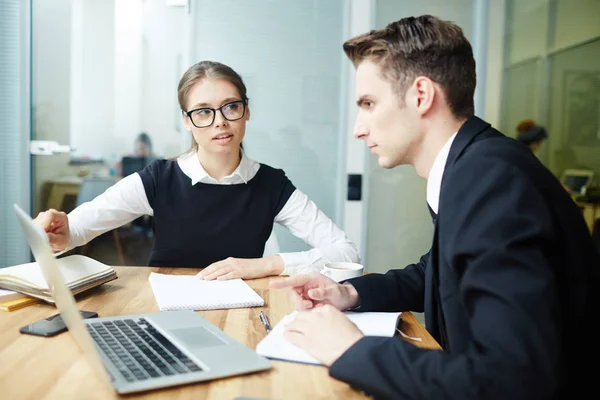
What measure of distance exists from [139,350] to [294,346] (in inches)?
10.1

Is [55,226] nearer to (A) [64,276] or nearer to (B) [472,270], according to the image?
(A) [64,276]

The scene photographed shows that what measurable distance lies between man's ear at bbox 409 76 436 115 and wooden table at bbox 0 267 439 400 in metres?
0.44

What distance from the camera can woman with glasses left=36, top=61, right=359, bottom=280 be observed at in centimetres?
195

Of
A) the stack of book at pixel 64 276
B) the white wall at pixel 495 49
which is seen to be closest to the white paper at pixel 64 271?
the stack of book at pixel 64 276

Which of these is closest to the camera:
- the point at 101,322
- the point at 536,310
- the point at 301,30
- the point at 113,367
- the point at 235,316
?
the point at 536,310

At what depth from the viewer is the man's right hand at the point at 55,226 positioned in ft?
5.15

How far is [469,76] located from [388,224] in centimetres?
213

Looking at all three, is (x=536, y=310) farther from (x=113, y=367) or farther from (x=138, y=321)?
(x=138, y=321)

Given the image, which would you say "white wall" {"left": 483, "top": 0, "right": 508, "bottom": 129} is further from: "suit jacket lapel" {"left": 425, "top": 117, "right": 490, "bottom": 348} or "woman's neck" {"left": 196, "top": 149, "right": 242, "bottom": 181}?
"suit jacket lapel" {"left": 425, "top": 117, "right": 490, "bottom": 348}

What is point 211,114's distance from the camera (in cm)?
195

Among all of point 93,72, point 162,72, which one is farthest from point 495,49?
point 93,72

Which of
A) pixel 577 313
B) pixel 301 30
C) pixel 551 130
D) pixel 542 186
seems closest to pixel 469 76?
pixel 542 186

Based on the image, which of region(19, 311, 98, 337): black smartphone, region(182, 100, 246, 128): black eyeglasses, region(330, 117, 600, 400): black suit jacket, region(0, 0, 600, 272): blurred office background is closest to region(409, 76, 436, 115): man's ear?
region(330, 117, 600, 400): black suit jacket

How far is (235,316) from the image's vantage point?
1185 millimetres
